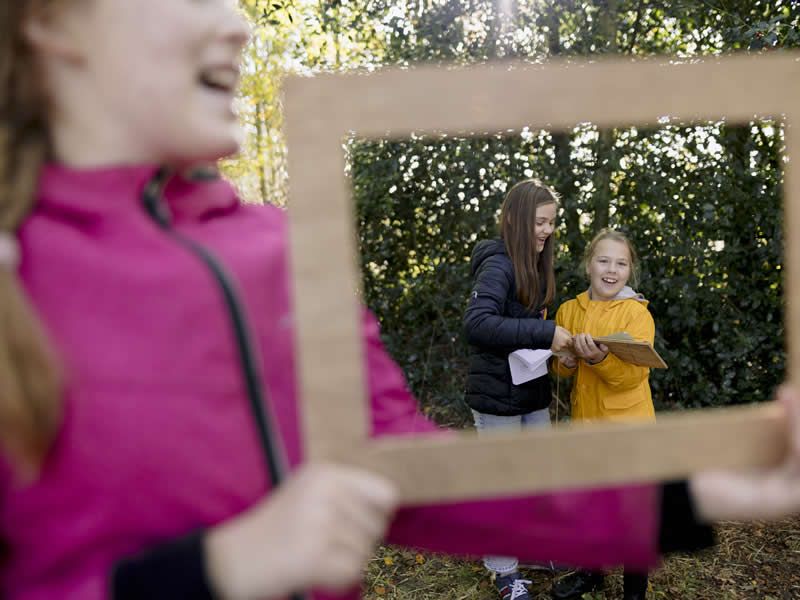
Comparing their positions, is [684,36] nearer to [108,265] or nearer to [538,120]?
[538,120]

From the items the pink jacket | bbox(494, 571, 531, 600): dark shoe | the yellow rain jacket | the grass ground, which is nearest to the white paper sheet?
the yellow rain jacket

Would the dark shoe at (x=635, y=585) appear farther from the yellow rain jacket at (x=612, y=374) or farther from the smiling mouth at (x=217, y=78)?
the smiling mouth at (x=217, y=78)

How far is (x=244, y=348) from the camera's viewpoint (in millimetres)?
821

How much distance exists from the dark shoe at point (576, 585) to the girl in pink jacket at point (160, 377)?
105 inches

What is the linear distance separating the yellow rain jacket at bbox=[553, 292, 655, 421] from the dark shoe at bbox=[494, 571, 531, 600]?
2.63 feet

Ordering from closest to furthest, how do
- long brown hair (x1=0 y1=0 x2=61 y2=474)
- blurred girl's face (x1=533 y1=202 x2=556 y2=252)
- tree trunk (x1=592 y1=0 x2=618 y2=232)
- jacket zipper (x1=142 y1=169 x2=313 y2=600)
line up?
long brown hair (x1=0 y1=0 x2=61 y2=474) → jacket zipper (x1=142 y1=169 x2=313 y2=600) → blurred girl's face (x1=533 y1=202 x2=556 y2=252) → tree trunk (x1=592 y1=0 x2=618 y2=232)

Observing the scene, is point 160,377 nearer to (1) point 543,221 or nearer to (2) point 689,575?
(1) point 543,221

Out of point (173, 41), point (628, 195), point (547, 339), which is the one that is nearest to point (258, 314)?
point (173, 41)

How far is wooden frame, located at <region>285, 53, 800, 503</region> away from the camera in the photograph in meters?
0.76

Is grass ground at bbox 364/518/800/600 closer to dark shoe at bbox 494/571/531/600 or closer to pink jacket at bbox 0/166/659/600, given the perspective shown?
dark shoe at bbox 494/571/531/600

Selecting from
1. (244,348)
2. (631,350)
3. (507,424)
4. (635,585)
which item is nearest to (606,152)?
(631,350)

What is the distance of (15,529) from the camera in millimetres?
744

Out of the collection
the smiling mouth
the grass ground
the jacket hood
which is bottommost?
the grass ground

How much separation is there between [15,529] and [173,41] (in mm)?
552
